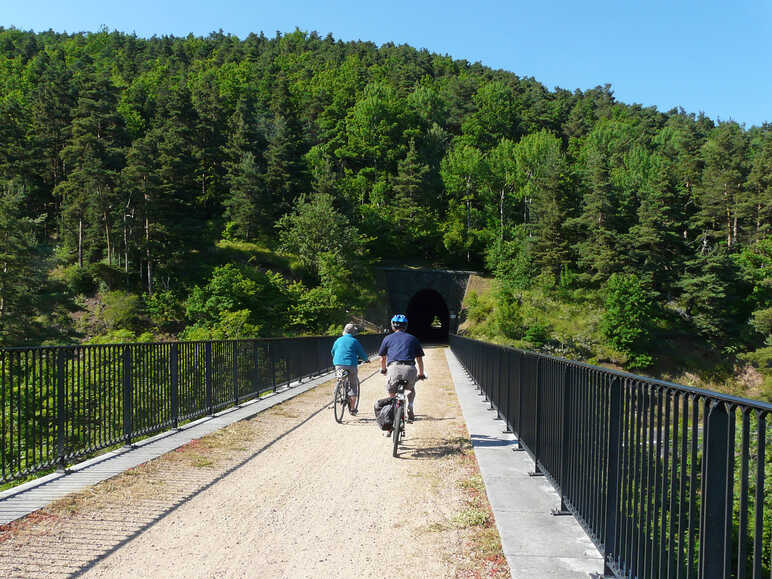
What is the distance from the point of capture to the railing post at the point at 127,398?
7.47 m

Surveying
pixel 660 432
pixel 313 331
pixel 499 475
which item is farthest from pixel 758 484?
pixel 313 331

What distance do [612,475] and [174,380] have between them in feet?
23.4

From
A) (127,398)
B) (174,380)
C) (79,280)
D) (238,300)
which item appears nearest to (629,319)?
(238,300)

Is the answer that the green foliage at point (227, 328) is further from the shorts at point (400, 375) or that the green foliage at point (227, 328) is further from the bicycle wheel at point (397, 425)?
the bicycle wheel at point (397, 425)

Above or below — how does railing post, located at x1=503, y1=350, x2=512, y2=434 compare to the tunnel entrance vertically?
above

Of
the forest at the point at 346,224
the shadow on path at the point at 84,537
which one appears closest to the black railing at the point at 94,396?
the shadow on path at the point at 84,537

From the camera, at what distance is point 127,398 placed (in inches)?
294

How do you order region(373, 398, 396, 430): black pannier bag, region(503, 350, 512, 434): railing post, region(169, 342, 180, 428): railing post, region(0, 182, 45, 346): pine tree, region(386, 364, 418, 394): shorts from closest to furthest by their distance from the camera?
region(373, 398, 396, 430): black pannier bag → region(386, 364, 418, 394): shorts → region(503, 350, 512, 434): railing post → region(169, 342, 180, 428): railing post → region(0, 182, 45, 346): pine tree

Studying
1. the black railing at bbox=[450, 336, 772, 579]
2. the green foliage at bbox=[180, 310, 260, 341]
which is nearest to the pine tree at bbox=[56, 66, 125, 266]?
the green foliage at bbox=[180, 310, 260, 341]

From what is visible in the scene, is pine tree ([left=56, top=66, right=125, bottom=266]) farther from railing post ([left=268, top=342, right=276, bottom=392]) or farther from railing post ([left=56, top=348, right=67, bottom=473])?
railing post ([left=56, top=348, right=67, bottom=473])

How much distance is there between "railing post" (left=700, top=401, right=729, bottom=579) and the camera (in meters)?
2.28

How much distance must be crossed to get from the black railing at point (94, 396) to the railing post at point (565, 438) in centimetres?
520

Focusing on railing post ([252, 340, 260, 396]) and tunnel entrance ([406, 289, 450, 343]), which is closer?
railing post ([252, 340, 260, 396])

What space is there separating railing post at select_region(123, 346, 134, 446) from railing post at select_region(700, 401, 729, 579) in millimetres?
6992
